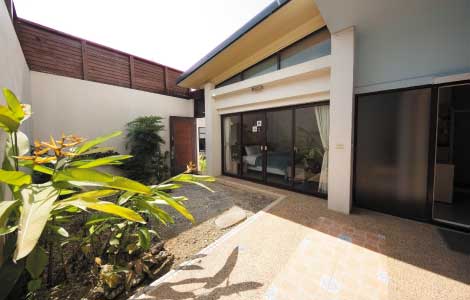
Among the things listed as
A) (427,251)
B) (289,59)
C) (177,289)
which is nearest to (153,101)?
(289,59)

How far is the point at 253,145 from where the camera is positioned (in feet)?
16.6

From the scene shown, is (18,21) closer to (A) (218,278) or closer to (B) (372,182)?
(A) (218,278)

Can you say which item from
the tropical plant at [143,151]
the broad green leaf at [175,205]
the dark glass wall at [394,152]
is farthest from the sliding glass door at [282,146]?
the broad green leaf at [175,205]

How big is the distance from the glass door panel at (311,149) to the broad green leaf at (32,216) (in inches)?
155

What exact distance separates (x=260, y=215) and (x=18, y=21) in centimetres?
589

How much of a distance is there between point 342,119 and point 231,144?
334 cm

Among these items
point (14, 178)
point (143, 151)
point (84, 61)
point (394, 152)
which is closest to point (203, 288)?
point (14, 178)

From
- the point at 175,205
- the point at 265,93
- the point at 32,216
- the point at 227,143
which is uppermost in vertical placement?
the point at 265,93

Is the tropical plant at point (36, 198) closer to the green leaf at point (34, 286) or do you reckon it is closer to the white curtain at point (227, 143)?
Result: the green leaf at point (34, 286)

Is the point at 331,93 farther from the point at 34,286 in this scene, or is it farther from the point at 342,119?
the point at 34,286

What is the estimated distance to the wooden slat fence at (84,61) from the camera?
3.63m

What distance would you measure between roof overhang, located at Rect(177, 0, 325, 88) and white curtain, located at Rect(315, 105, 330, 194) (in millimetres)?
1669

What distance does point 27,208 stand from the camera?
866mm

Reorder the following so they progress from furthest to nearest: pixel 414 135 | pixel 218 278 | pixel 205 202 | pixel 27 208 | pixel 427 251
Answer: pixel 205 202
pixel 414 135
pixel 427 251
pixel 218 278
pixel 27 208
